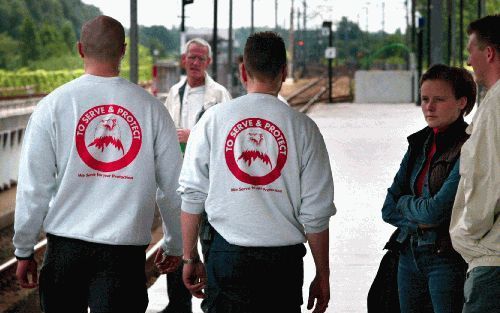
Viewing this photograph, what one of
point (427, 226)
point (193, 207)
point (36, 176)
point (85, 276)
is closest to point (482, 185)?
point (427, 226)

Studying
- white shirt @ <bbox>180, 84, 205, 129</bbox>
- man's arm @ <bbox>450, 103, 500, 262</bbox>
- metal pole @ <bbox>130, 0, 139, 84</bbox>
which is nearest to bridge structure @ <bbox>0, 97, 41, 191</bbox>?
metal pole @ <bbox>130, 0, 139, 84</bbox>

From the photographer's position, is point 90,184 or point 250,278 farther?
point 90,184

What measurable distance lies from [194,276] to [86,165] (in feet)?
2.13

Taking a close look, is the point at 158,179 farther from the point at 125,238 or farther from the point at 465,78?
the point at 465,78

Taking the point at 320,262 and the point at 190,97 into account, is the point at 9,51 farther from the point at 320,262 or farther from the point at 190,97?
the point at 320,262

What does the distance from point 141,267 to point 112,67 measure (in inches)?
34.2

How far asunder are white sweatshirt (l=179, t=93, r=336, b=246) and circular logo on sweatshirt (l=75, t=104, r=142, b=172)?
38 cm

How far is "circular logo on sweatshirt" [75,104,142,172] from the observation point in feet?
16.9

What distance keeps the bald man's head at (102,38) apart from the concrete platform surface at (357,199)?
4104mm

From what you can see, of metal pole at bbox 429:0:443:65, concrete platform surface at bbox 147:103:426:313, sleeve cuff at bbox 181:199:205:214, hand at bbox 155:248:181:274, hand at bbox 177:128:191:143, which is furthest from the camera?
metal pole at bbox 429:0:443:65

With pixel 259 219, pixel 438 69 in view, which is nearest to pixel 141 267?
pixel 259 219

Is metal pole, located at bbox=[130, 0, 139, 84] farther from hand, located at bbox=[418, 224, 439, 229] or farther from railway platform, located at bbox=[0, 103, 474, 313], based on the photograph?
hand, located at bbox=[418, 224, 439, 229]

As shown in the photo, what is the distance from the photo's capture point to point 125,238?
5.17 meters

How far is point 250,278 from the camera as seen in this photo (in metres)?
4.83
